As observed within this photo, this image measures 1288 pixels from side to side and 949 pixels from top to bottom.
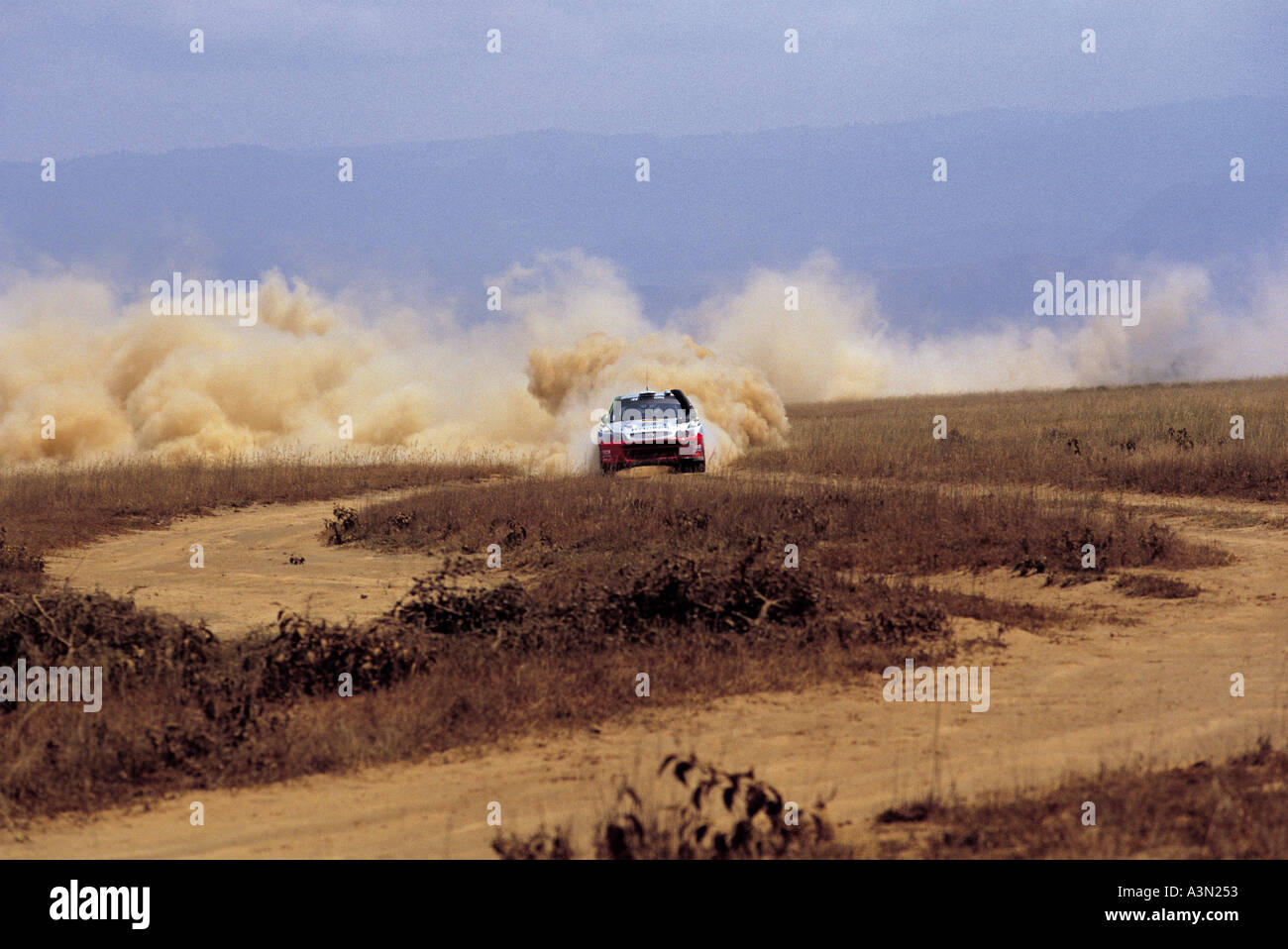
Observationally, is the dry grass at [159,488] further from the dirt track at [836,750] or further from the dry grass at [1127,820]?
the dry grass at [1127,820]

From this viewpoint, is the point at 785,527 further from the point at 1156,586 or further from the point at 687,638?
the point at 687,638

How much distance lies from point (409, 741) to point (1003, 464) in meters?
19.2

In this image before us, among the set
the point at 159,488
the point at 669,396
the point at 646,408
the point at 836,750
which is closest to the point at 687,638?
the point at 836,750

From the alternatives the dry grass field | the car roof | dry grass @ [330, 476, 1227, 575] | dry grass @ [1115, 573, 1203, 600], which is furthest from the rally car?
dry grass @ [1115, 573, 1203, 600]

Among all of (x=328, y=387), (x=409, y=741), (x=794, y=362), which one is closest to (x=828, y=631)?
(x=409, y=741)

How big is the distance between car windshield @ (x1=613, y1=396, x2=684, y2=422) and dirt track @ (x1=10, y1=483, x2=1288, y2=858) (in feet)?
55.9

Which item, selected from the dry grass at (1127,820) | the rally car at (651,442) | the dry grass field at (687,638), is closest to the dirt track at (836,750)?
the dry grass field at (687,638)

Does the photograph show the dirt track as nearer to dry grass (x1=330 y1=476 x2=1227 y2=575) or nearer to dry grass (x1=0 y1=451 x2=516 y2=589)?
dry grass (x1=330 y1=476 x2=1227 y2=575)

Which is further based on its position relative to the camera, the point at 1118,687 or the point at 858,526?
the point at 858,526

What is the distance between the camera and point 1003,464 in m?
25.7

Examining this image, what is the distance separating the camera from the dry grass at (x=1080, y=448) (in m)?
22.1

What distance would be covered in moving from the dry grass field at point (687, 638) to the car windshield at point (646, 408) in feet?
20.8
